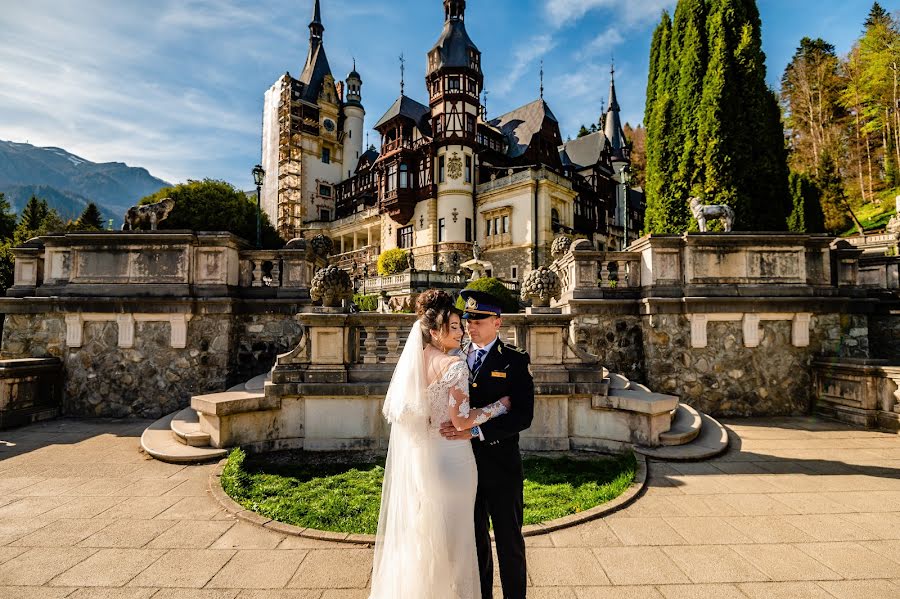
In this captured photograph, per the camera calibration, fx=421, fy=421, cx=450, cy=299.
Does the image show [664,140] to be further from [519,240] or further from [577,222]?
[577,222]

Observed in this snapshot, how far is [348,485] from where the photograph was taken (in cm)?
574

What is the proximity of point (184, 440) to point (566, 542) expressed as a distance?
244 inches

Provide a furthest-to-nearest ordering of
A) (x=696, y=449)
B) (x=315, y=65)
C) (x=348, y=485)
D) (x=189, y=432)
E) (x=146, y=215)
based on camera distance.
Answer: (x=315, y=65) < (x=146, y=215) < (x=189, y=432) < (x=696, y=449) < (x=348, y=485)

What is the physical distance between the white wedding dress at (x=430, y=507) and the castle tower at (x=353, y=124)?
6322 centimetres

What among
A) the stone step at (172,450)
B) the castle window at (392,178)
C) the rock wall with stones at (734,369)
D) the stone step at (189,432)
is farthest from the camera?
the castle window at (392,178)

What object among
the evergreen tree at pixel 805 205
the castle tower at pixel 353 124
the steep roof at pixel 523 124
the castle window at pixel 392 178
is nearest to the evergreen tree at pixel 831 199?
the evergreen tree at pixel 805 205

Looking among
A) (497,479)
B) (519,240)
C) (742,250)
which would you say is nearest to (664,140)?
(742,250)

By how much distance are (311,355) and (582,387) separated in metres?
4.75

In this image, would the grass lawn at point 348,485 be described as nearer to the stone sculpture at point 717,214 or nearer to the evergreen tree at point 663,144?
the stone sculpture at point 717,214

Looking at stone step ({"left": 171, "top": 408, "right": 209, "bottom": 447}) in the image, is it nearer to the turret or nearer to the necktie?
the necktie

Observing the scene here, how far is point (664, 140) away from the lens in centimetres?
1842

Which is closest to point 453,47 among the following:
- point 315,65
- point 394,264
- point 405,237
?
point 405,237

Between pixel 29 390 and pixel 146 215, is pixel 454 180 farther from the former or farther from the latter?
pixel 29 390

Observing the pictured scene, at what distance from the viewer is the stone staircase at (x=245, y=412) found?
6.61 metres
